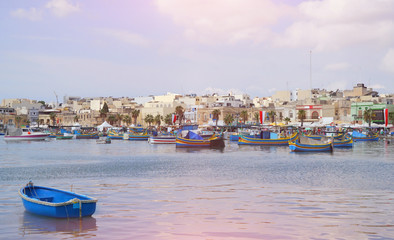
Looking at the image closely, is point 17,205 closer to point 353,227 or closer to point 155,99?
point 353,227

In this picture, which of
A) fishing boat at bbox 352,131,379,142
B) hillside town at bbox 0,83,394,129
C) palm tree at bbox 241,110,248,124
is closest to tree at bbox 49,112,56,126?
Result: hillside town at bbox 0,83,394,129

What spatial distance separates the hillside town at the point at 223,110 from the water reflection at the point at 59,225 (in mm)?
76034

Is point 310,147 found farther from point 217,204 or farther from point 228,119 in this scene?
point 228,119

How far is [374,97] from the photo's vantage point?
371 feet

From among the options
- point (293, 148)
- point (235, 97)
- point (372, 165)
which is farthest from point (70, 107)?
point (372, 165)

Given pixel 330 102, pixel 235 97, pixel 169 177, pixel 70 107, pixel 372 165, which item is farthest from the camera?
pixel 70 107

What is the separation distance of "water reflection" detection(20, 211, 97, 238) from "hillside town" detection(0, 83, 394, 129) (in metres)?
76.0

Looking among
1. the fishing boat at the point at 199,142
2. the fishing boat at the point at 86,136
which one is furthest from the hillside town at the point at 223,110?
the fishing boat at the point at 199,142

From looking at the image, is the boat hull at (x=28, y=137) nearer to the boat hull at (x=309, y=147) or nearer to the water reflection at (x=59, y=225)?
the boat hull at (x=309, y=147)

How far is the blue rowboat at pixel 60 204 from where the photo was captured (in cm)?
1733

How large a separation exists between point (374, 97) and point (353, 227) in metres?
105

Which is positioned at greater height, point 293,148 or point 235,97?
point 235,97

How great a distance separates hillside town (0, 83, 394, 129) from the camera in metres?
104

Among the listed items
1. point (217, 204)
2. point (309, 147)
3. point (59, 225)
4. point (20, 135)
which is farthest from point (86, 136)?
point (59, 225)
